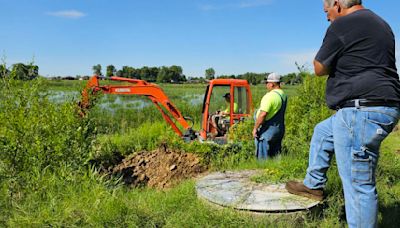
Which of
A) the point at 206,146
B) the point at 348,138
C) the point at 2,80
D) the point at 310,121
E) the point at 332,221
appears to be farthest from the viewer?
the point at 206,146

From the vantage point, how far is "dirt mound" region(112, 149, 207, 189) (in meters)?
7.28

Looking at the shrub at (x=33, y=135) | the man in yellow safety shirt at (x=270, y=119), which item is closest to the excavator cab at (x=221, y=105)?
the man in yellow safety shirt at (x=270, y=119)

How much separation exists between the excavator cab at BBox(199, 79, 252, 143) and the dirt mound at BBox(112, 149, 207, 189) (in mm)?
1453

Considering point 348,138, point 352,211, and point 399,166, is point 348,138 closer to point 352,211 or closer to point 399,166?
point 352,211

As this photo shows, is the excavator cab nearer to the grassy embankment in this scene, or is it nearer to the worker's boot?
the grassy embankment

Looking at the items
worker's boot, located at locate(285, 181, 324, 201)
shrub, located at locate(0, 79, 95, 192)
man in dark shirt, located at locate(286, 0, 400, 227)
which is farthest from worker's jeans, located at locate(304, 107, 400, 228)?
shrub, located at locate(0, 79, 95, 192)

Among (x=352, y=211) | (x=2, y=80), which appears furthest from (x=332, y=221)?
(x=2, y=80)

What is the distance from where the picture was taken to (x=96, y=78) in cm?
855

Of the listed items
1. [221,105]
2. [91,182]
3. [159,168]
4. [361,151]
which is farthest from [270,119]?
[221,105]

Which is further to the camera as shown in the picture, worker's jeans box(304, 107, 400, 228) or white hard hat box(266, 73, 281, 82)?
white hard hat box(266, 73, 281, 82)

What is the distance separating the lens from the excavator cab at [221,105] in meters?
9.17

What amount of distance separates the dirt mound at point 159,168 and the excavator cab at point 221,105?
1453 millimetres

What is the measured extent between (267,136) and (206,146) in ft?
6.30

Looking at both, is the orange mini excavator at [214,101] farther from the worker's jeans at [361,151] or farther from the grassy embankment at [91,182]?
the worker's jeans at [361,151]
